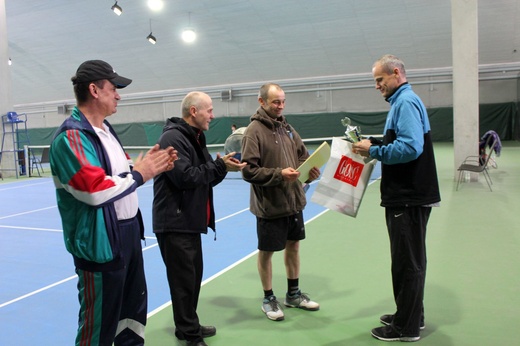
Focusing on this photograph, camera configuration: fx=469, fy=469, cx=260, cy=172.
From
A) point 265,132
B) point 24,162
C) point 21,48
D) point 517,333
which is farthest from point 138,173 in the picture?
point 21,48

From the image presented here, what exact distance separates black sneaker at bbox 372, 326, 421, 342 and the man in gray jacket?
65 cm

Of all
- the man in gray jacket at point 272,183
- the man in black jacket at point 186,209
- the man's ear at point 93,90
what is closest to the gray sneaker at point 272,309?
the man in gray jacket at point 272,183

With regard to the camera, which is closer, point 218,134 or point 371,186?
point 371,186

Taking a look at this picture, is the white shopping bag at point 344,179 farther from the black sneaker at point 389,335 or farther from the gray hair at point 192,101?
the gray hair at point 192,101

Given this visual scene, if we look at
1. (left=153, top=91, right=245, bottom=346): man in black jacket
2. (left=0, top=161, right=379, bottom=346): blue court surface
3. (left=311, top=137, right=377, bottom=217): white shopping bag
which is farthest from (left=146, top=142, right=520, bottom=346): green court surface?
(left=311, top=137, right=377, bottom=217): white shopping bag

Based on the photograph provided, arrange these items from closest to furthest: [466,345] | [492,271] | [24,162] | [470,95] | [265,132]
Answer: [466,345], [265,132], [492,271], [470,95], [24,162]

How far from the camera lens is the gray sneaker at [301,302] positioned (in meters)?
3.92

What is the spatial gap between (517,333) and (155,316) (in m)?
2.75

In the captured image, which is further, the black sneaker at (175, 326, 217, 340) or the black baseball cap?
the black sneaker at (175, 326, 217, 340)

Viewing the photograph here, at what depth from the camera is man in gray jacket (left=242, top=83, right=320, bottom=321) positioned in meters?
3.68

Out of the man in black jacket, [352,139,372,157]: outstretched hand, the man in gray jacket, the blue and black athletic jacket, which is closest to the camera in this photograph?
the blue and black athletic jacket

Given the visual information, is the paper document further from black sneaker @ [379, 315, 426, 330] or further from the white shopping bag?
black sneaker @ [379, 315, 426, 330]

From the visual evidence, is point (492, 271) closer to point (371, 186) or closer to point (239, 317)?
point (239, 317)

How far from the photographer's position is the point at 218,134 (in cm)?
2672
